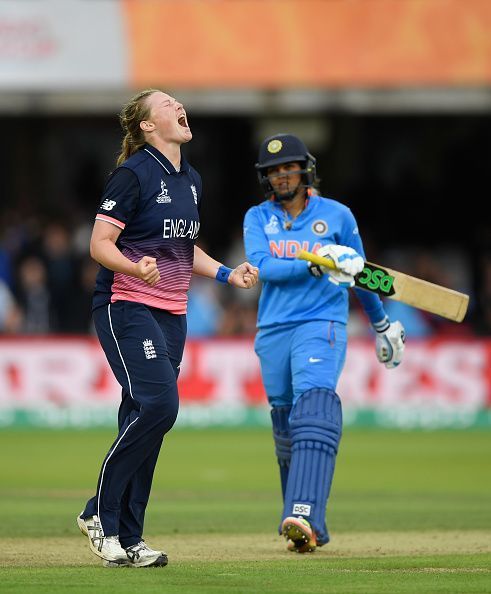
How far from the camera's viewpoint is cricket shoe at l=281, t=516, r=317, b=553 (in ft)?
23.3

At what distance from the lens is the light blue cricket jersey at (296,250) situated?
772 centimetres

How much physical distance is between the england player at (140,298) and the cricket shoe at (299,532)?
2.46ft

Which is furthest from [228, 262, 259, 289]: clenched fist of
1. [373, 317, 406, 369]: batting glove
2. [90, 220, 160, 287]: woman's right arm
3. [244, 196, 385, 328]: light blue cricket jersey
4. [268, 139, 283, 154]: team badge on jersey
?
[373, 317, 406, 369]: batting glove

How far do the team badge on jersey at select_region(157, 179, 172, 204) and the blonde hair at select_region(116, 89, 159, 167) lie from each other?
10.7 inches

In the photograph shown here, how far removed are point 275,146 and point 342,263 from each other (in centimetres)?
92

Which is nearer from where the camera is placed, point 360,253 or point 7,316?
point 360,253

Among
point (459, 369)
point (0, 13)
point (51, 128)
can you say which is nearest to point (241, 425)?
point (459, 369)

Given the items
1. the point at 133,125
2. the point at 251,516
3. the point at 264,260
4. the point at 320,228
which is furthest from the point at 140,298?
the point at 251,516

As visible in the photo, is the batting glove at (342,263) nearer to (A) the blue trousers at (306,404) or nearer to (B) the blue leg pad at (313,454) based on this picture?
(A) the blue trousers at (306,404)

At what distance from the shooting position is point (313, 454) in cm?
737

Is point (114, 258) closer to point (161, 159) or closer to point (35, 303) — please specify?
point (161, 159)

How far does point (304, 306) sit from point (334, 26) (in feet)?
38.4

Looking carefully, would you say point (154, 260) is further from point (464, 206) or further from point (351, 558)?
point (464, 206)

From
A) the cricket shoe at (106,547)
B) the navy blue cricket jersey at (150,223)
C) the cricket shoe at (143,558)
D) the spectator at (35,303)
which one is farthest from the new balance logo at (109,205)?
the spectator at (35,303)
